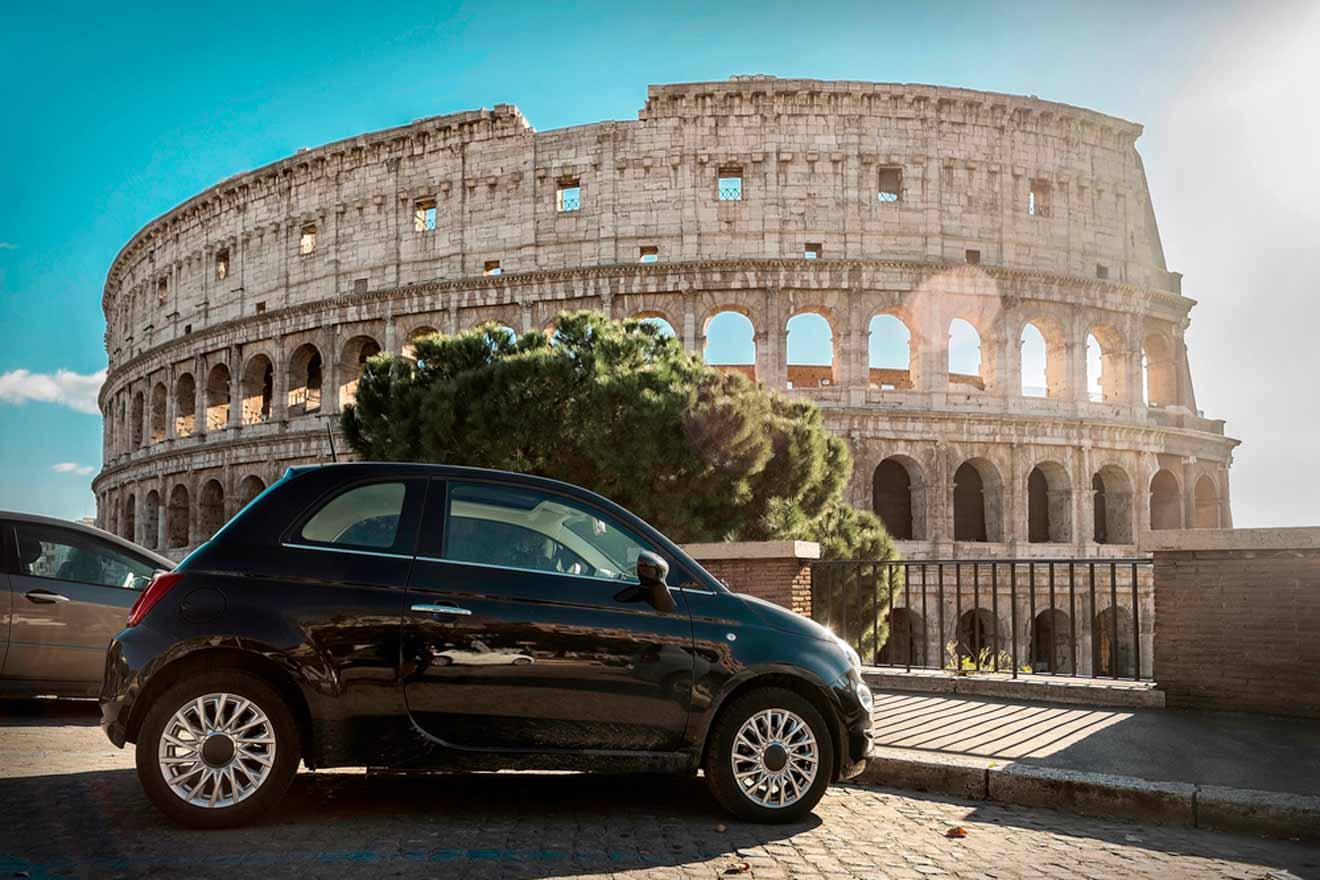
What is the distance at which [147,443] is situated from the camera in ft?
131

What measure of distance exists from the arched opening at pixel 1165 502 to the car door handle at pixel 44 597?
3190 cm

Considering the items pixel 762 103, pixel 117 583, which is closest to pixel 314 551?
pixel 117 583

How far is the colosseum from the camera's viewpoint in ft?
98.6

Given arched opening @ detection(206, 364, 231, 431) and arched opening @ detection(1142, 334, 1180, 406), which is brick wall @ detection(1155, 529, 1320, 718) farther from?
arched opening @ detection(206, 364, 231, 431)

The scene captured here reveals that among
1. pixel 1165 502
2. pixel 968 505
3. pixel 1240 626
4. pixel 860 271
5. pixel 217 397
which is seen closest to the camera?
pixel 1240 626

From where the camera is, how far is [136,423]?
140 ft

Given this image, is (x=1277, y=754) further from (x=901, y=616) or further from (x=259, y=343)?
(x=259, y=343)

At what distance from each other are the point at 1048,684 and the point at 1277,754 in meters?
2.43

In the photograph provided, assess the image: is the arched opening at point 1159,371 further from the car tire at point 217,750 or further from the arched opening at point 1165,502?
the car tire at point 217,750

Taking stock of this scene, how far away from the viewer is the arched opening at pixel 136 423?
4234 cm

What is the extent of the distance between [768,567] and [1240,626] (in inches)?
153

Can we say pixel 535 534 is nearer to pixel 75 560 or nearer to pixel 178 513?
pixel 75 560

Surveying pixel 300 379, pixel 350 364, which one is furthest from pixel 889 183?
pixel 300 379

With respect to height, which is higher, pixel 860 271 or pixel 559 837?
pixel 860 271
